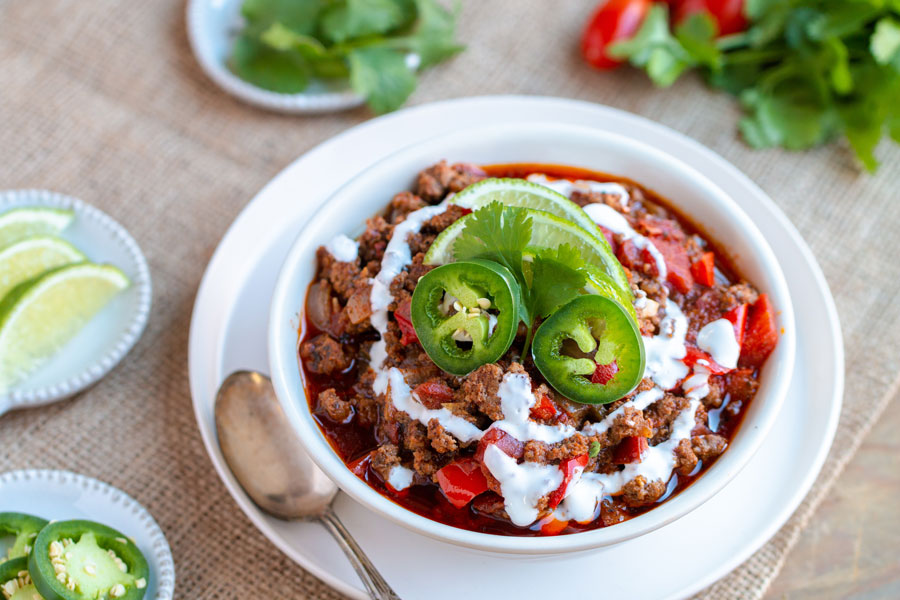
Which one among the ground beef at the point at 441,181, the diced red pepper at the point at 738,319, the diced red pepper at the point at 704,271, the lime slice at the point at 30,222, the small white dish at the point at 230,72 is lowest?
the lime slice at the point at 30,222

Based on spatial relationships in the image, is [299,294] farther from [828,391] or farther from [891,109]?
[891,109]

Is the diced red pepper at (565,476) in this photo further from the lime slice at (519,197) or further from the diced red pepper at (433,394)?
the lime slice at (519,197)

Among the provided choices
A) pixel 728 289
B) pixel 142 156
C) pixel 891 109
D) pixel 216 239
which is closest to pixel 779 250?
pixel 728 289

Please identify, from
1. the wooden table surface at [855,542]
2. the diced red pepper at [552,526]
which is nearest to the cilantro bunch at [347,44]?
the diced red pepper at [552,526]

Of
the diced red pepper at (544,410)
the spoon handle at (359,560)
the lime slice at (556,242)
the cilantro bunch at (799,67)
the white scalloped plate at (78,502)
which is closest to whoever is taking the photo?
the diced red pepper at (544,410)

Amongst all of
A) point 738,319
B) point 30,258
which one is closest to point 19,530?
point 30,258

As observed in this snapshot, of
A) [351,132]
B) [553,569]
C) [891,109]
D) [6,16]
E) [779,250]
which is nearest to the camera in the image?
[553,569]

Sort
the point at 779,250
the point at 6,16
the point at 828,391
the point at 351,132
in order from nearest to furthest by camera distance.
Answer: the point at 828,391 < the point at 779,250 < the point at 351,132 < the point at 6,16
